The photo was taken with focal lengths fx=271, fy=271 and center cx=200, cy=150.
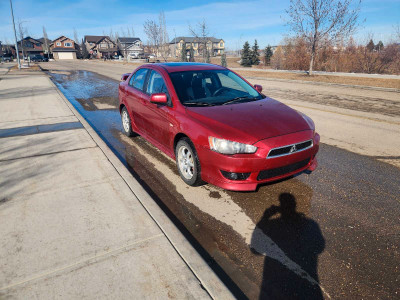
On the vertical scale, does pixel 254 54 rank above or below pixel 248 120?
above

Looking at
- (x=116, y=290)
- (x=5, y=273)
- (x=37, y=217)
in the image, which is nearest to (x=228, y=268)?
(x=116, y=290)

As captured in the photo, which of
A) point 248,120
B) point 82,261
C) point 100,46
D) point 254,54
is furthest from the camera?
point 100,46

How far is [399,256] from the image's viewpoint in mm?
2664

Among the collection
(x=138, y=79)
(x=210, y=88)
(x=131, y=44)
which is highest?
(x=131, y=44)

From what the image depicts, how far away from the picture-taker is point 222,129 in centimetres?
339

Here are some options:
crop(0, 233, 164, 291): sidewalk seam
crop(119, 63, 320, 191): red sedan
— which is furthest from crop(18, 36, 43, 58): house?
crop(0, 233, 164, 291): sidewalk seam

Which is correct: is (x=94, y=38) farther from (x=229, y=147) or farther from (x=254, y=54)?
(x=229, y=147)

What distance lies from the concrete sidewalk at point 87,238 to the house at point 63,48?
11053 cm

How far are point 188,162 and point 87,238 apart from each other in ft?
5.54

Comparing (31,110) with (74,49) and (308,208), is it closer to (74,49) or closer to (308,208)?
(308,208)

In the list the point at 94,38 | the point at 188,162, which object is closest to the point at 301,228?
the point at 188,162

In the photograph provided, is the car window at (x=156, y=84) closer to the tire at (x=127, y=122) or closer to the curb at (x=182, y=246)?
the tire at (x=127, y=122)

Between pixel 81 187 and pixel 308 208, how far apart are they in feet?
10.3

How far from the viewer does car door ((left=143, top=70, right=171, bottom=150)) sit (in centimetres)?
433
